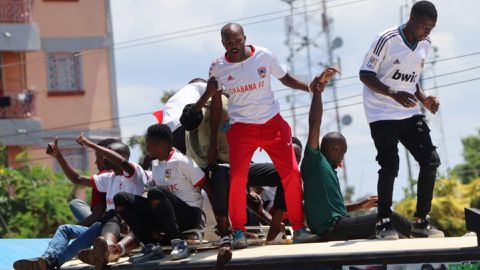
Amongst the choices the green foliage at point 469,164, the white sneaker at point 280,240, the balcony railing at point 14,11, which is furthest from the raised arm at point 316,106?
the green foliage at point 469,164

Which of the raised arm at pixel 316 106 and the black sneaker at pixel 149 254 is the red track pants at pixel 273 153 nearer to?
the raised arm at pixel 316 106

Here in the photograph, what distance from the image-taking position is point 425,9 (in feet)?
32.1

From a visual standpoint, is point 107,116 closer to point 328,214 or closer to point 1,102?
point 1,102

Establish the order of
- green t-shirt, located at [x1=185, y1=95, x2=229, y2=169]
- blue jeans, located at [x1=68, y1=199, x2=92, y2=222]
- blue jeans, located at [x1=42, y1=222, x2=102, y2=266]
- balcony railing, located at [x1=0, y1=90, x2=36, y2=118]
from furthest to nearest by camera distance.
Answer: balcony railing, located at [x1=0, y1=90, x2=36, y2=118], blue jeans, located at [x1=68, y1=199, x2=92, y2=222], green t-shirt, located at [x1=185, y1=95, x2=229, y2=169], blue jeans, located at [x1=42, y1=222, x2=102, y2=266]

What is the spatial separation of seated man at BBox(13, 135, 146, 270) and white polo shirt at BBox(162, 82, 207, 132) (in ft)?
1.66

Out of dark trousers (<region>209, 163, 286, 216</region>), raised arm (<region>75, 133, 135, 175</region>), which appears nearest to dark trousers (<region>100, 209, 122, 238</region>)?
raised arm (<region>75, 133, 135, 175</region>)

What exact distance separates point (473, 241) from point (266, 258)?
4.57ft

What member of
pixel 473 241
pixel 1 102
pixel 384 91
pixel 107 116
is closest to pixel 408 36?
pixel 384 91

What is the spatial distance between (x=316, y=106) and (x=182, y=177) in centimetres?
124

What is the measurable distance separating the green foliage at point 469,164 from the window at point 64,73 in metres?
10.8

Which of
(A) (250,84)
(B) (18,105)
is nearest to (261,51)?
(A) (250,84)

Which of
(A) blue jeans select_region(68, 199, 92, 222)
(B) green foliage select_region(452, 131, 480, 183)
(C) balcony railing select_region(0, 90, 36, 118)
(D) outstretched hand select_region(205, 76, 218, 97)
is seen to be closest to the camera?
(D) outstretched hand select_region(205, 76, 218, 97)

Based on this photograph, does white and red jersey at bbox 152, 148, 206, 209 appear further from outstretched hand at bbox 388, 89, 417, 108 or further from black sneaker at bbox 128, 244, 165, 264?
outstretched hand at bbox 388, 89, 417, 108

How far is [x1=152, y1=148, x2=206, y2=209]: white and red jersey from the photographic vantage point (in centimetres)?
1052
